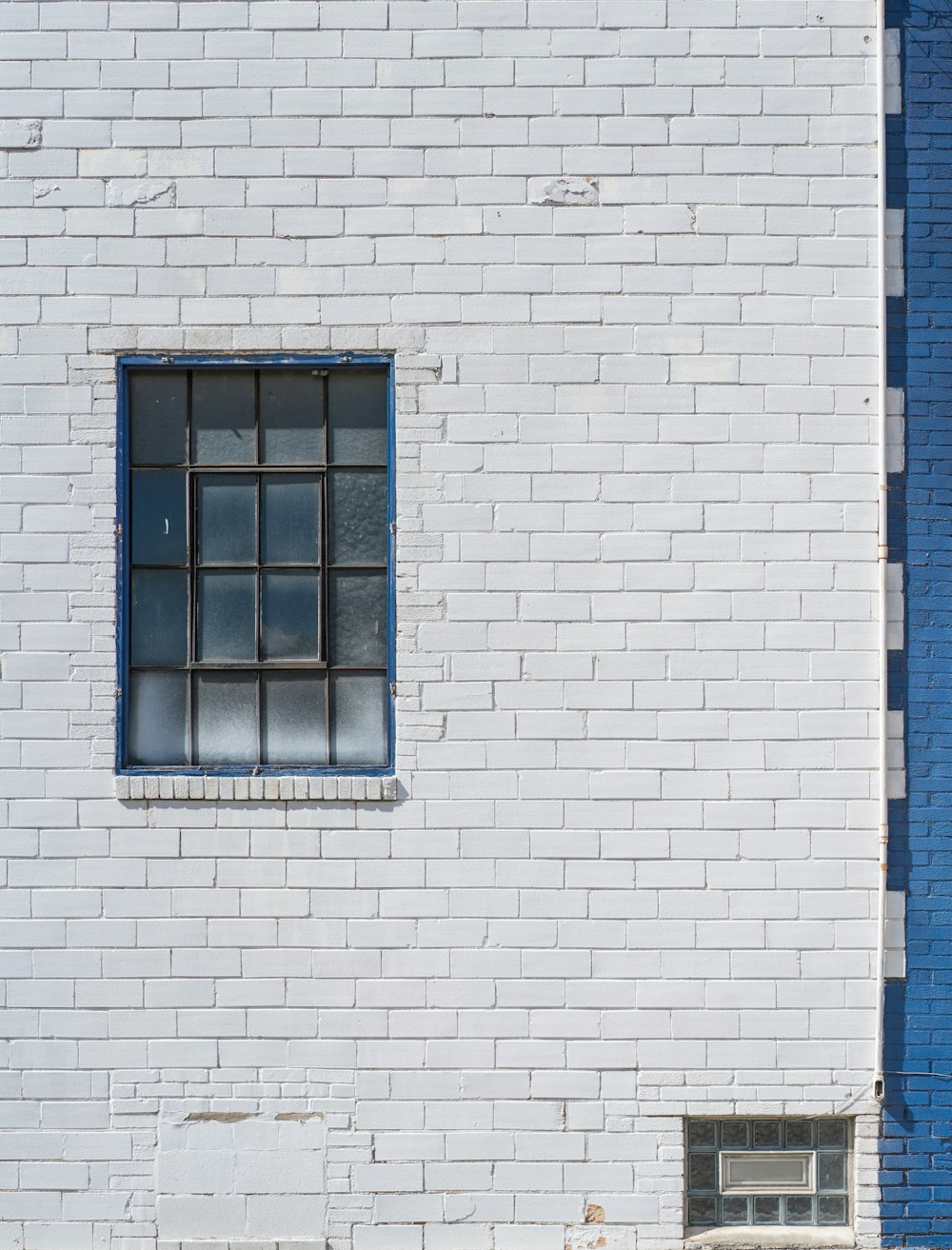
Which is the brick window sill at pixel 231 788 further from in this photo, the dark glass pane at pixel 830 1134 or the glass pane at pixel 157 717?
the dark glass pane at pixel 830 1134

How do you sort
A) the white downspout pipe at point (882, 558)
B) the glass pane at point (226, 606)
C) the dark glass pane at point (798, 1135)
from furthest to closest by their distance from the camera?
the glass pane at point (226, 606), the dark glass pane at point (798, 1135), the white downspout pipe at point (882, 558)

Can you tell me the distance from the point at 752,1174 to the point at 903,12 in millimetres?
5171

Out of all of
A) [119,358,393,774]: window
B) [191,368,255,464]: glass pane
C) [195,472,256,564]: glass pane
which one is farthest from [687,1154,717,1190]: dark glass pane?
[191,368,255,464]: glass pane

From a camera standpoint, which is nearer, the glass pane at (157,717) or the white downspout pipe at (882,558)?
the white downspout pipe at (882,558)

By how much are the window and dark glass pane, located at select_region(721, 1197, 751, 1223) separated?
8.08 ft

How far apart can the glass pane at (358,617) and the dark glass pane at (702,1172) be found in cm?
261

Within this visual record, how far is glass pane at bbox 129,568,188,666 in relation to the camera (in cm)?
470

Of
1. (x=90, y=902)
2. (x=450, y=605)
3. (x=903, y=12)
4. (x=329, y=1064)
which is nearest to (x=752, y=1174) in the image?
(x=329, y=1064)

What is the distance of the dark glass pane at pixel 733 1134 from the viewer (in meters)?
4.61

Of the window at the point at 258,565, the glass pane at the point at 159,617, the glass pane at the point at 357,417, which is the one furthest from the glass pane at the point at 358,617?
the glass pane at the point at 159,617

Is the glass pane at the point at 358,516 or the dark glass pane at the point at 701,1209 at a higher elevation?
the glass pane at the point at 358,516

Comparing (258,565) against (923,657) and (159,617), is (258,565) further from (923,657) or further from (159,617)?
(923,657)

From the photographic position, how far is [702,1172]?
4613 mm

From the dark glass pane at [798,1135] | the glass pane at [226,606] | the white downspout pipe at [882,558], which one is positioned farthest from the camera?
the glass pane at [226,606]
